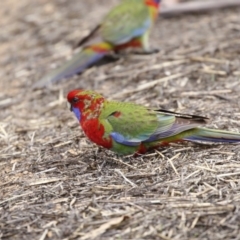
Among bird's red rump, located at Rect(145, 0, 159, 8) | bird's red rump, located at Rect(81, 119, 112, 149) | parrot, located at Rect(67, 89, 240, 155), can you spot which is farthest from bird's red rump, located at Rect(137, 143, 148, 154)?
bird's red rump, located at Rect(145, 0, 159, 8)

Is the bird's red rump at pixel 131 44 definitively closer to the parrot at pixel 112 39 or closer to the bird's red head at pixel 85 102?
the parrot at pixel 112 39

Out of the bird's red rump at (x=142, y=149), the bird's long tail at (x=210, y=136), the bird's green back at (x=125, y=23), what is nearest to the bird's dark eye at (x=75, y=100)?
the bird's red rump at (x=142, y=149)

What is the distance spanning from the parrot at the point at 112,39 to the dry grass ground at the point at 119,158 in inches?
6.3

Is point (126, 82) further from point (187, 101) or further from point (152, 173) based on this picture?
point (152, 173)

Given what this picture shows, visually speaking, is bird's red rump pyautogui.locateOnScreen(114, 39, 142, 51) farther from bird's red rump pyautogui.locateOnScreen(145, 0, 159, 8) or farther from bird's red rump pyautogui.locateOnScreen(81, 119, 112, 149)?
bird's red rump pyautogui.locateOnScreen(81, 119, 112, 149)

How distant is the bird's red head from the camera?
14.8 ft

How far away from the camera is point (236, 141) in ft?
14.1

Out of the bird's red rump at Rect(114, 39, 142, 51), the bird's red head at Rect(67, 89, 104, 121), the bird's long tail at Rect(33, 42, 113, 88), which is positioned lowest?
the bird's red rump at Rect(114, 39, 142, 51)

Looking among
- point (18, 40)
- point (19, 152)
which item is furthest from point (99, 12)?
point (19, 152)

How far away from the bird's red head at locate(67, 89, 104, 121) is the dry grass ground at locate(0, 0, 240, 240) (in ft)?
1.09

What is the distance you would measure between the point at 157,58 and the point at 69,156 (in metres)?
2.35

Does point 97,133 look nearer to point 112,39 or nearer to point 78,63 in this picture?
point 78,63

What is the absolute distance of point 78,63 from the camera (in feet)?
22.4

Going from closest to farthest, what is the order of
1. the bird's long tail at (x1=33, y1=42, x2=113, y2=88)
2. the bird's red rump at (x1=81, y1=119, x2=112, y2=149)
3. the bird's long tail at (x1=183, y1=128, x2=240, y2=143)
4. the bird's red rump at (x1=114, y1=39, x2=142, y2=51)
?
the bird's long tail at (x1=183, y1=128, x2=240, y2=143), the bird's red rump at (x1=81, y1=119, x2=112, y2=149), the bird's long tail at (x1=33, y1=42, x2=113, y2=88), the bird's red rump at (x1=114, y1=39, x2=142, y2=51)
